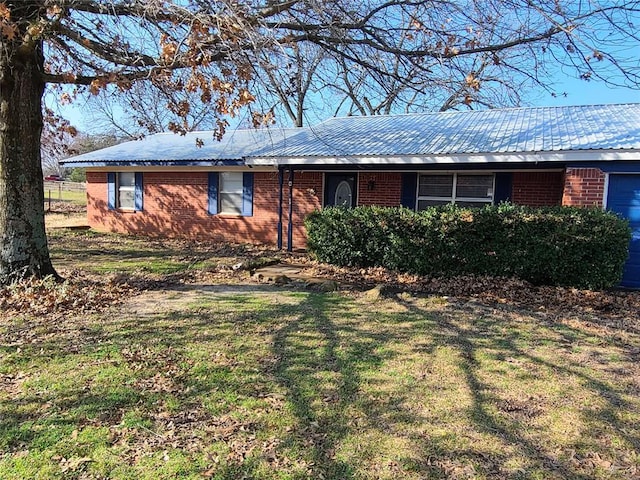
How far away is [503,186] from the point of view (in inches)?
426

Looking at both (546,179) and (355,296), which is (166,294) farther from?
(546,179)

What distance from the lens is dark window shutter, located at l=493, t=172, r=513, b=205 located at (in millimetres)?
10750

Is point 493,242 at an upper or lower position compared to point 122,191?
lower

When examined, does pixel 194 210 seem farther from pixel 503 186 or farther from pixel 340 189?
pixel 503 186

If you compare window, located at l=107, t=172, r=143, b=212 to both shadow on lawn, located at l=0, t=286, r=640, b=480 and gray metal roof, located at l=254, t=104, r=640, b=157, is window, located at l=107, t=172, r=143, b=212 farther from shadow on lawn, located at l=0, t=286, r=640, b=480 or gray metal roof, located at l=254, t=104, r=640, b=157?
shadow on lawn, located at l=0, t=286, r=640, b=480

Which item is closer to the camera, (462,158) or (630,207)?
(630,207)

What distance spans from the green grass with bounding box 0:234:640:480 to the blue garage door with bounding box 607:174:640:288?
329 cm

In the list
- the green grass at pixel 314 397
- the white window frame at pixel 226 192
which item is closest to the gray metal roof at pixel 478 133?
the white window frame at pixel 226 192

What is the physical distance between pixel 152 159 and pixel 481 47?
11.2m

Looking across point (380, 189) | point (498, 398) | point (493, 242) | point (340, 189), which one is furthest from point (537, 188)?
point (498, 398)

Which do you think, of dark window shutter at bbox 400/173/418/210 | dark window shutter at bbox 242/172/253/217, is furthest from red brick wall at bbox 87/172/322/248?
dark window shutter at bbox 400/173/418/210

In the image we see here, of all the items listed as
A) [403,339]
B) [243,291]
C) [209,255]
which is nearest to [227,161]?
[209,255]

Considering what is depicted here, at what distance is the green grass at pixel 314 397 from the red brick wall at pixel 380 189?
20.4 feet

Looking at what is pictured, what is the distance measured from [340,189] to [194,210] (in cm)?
→ 510
